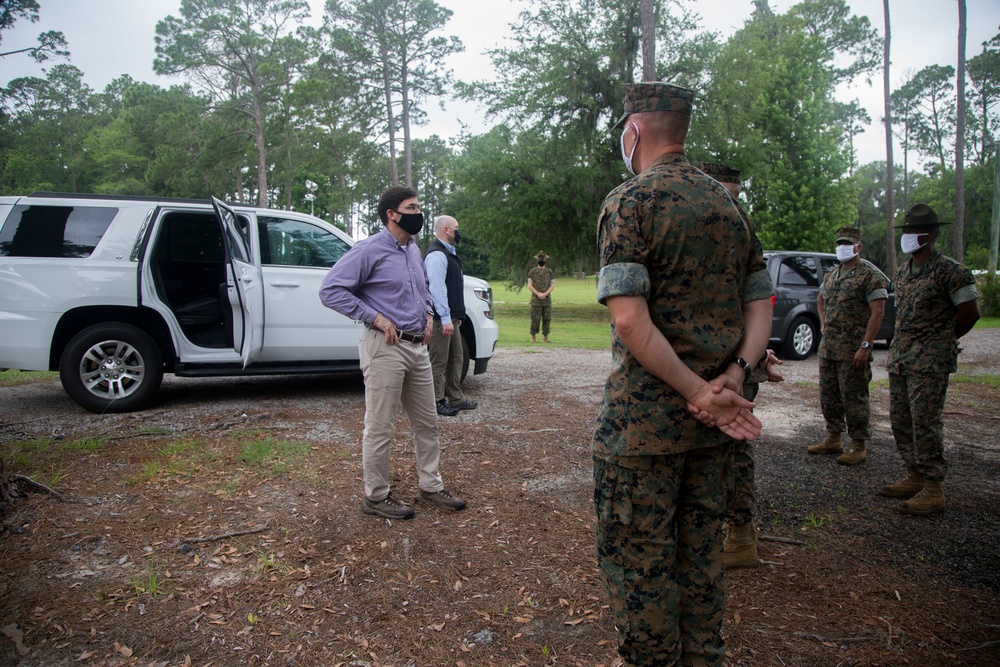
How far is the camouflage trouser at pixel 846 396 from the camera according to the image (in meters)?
5.00

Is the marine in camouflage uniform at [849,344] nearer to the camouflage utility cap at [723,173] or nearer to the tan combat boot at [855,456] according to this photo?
the tan combat boot at [855,456]

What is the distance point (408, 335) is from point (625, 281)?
7.07 ft

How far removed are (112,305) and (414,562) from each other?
4684mm

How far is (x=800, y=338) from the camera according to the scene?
11516 mm

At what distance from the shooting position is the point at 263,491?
4160 mm

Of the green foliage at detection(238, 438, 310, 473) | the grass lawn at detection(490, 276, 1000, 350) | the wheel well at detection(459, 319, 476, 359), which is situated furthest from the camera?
the grass lawn at detection(490, 276, 1000, 350)

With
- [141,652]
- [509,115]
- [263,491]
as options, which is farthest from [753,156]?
[141,652]

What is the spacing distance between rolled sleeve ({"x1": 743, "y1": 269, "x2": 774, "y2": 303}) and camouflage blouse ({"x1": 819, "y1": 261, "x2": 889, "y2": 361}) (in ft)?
11.4

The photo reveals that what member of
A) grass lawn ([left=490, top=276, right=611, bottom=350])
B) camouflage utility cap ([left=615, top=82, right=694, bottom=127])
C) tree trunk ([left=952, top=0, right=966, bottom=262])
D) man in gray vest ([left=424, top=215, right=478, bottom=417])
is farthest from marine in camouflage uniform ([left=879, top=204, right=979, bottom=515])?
tree trunk ([left=952, top=0, right=966, bottom=262])

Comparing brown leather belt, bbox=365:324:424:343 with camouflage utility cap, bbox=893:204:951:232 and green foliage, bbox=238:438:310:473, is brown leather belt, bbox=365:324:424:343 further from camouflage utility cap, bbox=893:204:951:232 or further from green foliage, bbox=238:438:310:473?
camouflage utility cap, bbox=893:204:951:232

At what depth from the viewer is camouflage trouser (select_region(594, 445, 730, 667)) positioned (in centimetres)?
196

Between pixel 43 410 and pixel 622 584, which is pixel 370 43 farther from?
pixel 622 584

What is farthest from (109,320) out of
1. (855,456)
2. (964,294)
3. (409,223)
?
(964,294)

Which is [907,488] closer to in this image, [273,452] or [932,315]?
[932,315]
